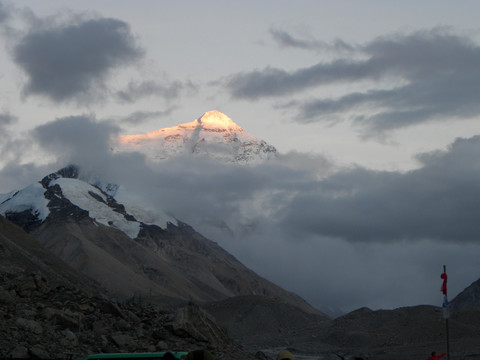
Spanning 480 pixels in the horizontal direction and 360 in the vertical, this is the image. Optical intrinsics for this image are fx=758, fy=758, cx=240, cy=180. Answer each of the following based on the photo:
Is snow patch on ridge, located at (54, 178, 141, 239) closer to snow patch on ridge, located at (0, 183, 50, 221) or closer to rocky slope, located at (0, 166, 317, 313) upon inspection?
rocky slope, located at (0, 166, 317, 313)

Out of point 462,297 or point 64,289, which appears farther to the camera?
point 462,297

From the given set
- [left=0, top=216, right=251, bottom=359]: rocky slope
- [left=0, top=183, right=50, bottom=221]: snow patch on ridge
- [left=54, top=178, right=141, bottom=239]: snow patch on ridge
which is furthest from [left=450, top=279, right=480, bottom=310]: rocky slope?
[left=0, top=183, right=50, bottom=221]: snow patch on ridge

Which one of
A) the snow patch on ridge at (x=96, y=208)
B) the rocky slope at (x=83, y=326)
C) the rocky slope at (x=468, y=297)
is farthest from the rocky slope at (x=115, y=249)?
the rocky slope at (x=83, y=326)

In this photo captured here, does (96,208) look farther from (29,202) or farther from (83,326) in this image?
(83,326)

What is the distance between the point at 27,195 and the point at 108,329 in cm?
17506

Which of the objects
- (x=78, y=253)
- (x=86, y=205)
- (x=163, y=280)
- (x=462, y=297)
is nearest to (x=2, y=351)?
(x=462, y=297)

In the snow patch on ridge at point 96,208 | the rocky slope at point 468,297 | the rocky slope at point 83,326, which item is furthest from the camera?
the snow patch on ridge at point 96,208

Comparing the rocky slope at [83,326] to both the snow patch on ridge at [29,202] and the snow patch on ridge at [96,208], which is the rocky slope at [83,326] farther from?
the snow patch on ridge at [96,208]

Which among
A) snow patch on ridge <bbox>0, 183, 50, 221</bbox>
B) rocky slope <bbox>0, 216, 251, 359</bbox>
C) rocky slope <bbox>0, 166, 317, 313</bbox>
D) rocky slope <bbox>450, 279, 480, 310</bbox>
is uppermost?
snow patch on ridge <bbox>0, 183, 50, 221</bbox>

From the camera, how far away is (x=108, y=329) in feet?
78.7

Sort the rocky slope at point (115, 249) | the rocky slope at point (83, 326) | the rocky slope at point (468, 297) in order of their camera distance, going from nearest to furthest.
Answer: the rocky slope at point (83, 326)
the rocky slope at point (468, 297)
the rocky slope at point (115, 249)

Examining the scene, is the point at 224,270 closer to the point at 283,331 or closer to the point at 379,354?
the point at 283,331

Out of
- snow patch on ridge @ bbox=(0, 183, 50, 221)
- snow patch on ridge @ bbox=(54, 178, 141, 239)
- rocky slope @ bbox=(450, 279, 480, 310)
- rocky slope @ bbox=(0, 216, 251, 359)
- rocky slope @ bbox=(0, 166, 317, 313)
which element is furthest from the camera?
snow patch on ridge @ bbox=(54, 178, 141, 239)

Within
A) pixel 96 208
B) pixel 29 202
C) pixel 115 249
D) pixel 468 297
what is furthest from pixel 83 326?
pixel 96 208
